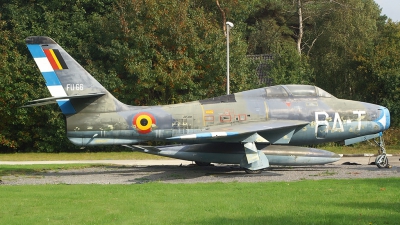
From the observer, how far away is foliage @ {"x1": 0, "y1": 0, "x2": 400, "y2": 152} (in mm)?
34312

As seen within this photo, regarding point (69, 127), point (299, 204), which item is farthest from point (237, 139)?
point (299, 204)

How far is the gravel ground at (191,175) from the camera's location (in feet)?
56.7

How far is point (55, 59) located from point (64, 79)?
0.73m

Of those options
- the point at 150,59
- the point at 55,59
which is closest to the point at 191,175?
the point at 55,59

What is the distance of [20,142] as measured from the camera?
3738 cm

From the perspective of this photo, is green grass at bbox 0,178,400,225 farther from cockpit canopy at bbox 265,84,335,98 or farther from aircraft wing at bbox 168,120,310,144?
cockpit canopy at bbox 265,84,335,98

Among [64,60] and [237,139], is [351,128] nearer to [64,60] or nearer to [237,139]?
[237,139]

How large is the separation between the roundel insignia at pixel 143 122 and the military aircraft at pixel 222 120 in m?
0.03

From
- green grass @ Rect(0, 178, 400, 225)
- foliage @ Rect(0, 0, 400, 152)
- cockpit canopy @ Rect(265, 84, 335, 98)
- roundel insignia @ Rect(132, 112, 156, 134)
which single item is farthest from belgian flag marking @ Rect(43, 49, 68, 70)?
foliage @ Rect(0, 0, 400, 152)

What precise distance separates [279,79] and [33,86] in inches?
624

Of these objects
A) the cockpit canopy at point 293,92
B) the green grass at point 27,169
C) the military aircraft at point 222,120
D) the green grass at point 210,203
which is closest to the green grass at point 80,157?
the green grass at point 27,169

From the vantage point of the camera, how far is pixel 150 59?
113 feet

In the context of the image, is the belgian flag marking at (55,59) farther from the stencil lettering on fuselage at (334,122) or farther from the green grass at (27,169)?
the stencil lettering on fuselage at (334,122)

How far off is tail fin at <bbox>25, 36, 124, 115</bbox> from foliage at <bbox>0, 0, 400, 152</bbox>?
14.3 m
